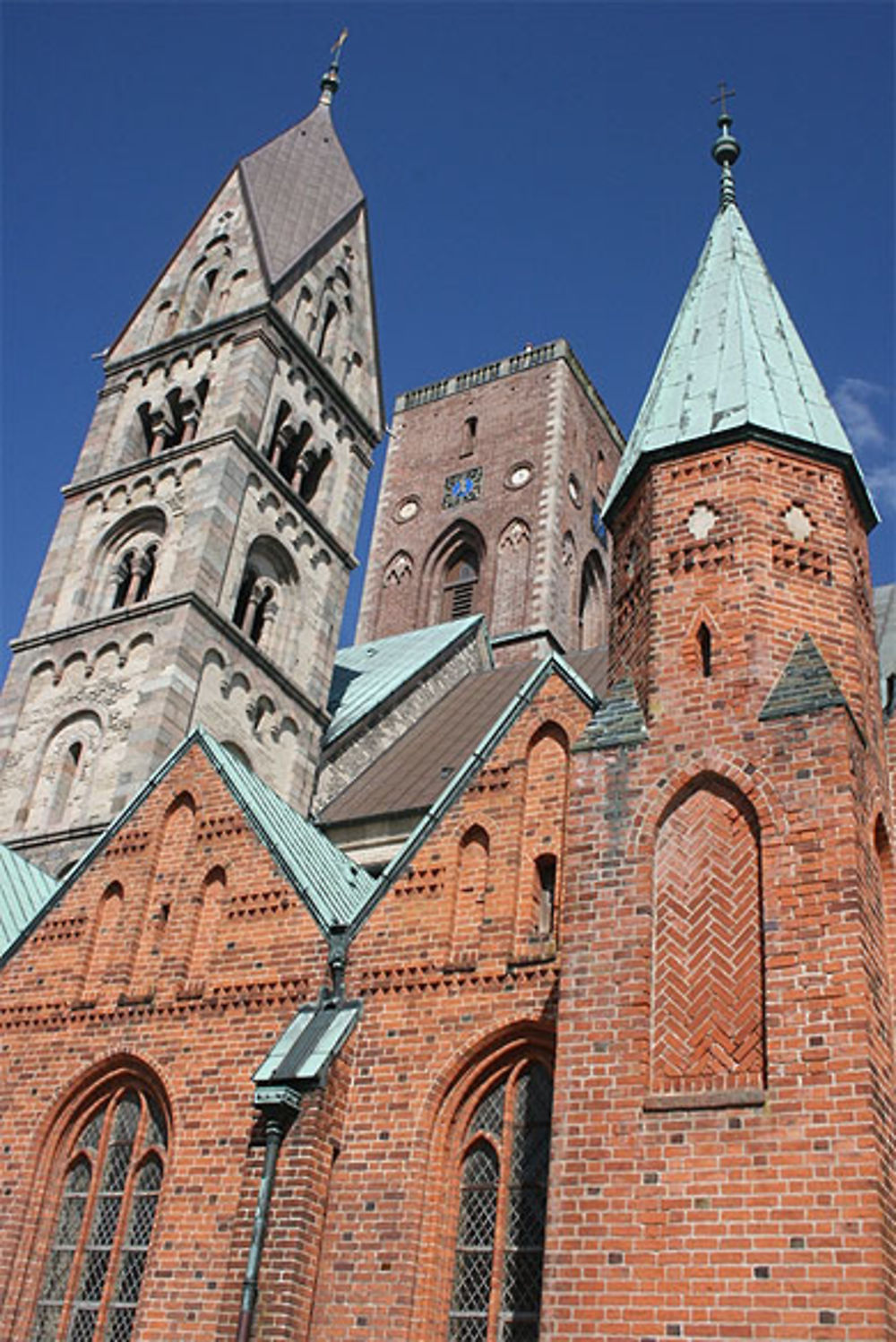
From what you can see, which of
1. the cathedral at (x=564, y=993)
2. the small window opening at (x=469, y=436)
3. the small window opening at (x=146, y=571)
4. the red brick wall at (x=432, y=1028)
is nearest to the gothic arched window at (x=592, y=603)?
the small window opening at (x=469, y=436)

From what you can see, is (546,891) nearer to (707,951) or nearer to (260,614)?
(707,951)

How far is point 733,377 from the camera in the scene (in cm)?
1267

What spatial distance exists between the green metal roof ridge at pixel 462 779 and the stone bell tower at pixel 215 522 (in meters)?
8.40

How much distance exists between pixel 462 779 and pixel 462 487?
30.4 metres

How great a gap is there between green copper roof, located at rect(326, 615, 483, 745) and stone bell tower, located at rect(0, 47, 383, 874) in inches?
31.6

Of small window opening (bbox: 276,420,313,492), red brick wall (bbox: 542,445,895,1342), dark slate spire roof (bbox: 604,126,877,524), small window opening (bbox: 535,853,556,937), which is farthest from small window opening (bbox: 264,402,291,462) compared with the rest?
small window opening (bbox: 535,853,556,937)

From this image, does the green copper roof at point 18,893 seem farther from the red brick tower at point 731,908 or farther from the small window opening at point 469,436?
the small window opening at point 469,436

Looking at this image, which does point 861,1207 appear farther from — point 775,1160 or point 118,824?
point 118,824

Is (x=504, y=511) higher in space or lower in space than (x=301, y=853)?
A: higher

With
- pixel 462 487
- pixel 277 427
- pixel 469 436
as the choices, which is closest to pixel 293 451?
pixel 277 427

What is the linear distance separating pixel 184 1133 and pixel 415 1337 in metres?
3.04

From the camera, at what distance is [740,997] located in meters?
9.23

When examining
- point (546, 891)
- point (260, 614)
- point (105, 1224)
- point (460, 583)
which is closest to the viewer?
point (546, 891)

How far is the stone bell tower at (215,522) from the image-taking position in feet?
70.2
